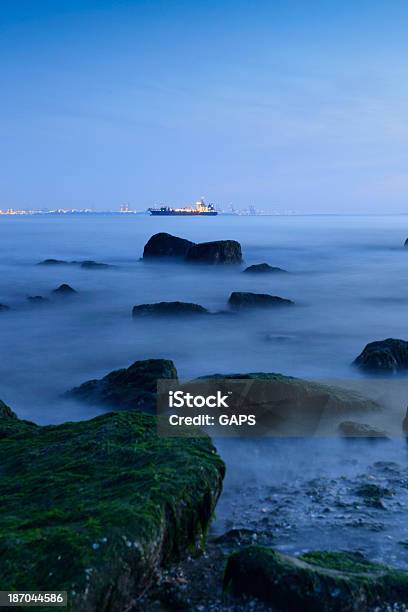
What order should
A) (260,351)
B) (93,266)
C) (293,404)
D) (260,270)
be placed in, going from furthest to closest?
(93,266) < (260,270) < (260,351) < (293,404)

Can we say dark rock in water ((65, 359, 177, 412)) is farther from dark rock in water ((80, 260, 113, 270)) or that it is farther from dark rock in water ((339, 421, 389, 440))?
dark rock in water ((80, 260, 113, 270))

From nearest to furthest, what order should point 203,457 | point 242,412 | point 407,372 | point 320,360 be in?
point 203,457 < point 242,412 < point 407,372 < point 320,360

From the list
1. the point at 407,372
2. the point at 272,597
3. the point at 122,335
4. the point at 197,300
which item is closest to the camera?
the point at 272,597

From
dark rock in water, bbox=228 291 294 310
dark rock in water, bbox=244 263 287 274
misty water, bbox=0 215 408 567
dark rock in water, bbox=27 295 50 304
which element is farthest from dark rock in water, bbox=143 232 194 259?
dark rock in water, bbox=228 291 294 310

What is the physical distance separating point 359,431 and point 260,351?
5.68 m

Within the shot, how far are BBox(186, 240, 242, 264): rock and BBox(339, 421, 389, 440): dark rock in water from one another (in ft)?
73.4

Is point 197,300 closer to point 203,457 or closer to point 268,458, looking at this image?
point 268,458

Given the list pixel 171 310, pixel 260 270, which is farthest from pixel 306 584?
pixel 260 270

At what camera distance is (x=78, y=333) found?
46.9 feet

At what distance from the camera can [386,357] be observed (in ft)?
31.8

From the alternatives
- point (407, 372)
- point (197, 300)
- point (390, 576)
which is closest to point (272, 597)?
point (390, 576)

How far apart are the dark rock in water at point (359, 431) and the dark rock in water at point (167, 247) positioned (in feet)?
84.1

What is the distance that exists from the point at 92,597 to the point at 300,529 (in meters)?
2.07

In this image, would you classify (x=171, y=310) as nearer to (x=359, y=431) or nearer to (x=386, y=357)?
(x=386, y=357)
